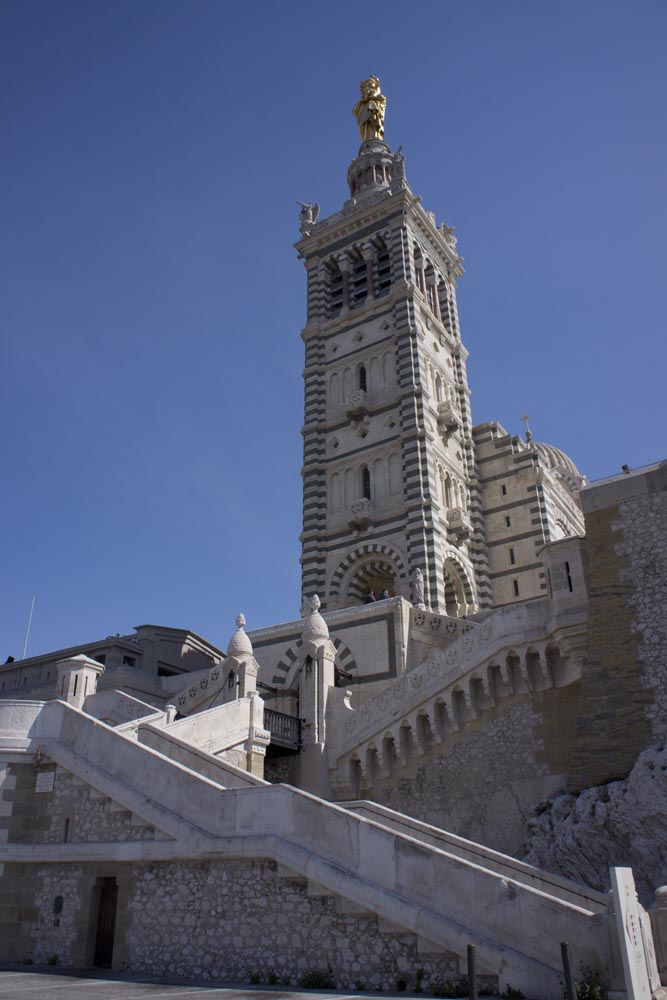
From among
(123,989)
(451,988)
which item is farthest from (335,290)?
(451,988)

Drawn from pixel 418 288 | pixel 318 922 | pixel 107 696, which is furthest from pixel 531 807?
pixel 418 288

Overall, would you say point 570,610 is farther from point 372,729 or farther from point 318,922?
point 318,922

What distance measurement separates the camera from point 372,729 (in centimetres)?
2200

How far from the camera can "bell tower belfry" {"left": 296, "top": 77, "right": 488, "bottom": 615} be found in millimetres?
37406

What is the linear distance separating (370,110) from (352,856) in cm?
5505

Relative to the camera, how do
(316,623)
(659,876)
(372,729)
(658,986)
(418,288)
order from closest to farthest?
(658,986)
(659,876)
(372,729)
(316,623)
(418,288)

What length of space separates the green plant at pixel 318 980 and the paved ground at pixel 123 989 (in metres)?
0.32

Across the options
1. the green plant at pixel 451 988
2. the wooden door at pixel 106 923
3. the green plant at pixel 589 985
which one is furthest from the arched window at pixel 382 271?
the green plant at pixel 589 985

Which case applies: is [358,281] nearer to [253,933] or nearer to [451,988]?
[253,933]

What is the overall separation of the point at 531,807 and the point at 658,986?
9.32 metres

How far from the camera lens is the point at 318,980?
418 inches

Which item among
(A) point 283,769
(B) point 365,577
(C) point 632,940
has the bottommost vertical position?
(C) point 632,940

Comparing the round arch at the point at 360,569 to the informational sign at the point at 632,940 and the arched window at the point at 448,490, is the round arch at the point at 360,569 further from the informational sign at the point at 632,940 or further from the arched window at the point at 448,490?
the informational sign at the point at 632,940

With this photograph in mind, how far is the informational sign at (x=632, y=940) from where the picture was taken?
29.3ft
